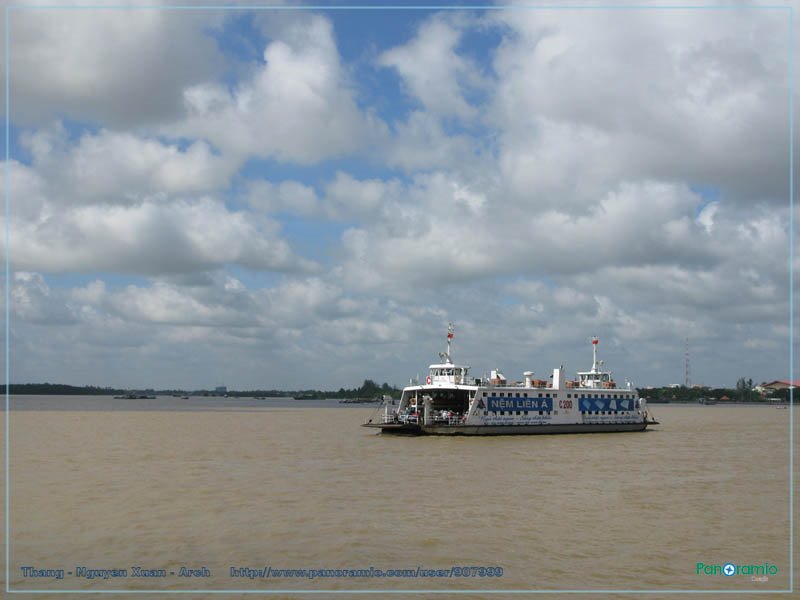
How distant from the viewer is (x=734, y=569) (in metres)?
20.8

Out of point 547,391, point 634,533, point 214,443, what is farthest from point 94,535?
point 547,391

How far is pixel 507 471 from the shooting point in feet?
140

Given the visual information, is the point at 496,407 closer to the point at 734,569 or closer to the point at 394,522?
the point at 394,522

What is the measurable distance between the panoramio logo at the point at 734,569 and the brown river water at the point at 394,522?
95 millimetres

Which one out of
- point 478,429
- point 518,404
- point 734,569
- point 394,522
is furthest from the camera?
point 518,404

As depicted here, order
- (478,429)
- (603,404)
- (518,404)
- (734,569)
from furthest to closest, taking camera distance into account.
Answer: (603,404), (518,404), (478,429), (734,569)

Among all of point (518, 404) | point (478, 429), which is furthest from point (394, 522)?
point (518, 404)

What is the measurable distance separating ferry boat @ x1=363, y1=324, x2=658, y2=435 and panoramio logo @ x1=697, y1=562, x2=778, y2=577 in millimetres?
43937

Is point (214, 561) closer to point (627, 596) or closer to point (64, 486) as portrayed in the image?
point (627, 596)

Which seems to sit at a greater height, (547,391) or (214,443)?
(547,391)

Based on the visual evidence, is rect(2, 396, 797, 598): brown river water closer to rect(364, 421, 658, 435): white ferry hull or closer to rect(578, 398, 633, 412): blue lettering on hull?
rect(364, 421, 658, 435): white ferry hull

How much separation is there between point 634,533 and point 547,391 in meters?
47.1

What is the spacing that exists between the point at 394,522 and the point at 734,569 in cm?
1139

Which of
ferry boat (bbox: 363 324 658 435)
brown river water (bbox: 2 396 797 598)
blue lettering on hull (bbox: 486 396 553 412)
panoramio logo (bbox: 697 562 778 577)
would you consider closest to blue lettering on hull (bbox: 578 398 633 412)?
ferry boat (bbox: 363 324 658 435)
